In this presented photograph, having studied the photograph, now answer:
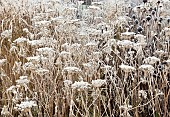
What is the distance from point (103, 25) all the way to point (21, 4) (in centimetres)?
152

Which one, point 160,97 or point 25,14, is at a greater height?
point 25,14

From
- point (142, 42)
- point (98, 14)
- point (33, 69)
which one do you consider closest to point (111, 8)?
point (98, 14)

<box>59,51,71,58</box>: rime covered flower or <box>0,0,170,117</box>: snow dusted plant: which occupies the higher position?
<box>59,51,71,58</box>: rime covered flower

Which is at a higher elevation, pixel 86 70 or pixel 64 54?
pixel 64 54

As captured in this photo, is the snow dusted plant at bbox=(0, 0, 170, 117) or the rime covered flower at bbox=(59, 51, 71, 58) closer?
the snow dusted plant at bbox=(0, 0, 170, 117)

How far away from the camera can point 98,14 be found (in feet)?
13.8

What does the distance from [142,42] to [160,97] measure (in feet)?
1.11

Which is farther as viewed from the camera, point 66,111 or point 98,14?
point 98,14

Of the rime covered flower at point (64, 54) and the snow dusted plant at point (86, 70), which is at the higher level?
the rime covered flower at point (64, 54)

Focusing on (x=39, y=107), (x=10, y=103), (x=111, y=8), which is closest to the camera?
(x=39, y=107)

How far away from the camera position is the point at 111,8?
13.2 ft

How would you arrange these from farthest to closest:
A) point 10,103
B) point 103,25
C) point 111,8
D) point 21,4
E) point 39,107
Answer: point 21,4
point 111,8
point 103,25
point 10,103
point 39,107

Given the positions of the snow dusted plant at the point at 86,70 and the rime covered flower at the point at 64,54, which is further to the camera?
the rime covered flower at the point at 64,54

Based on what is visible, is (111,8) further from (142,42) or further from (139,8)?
(142,42)
